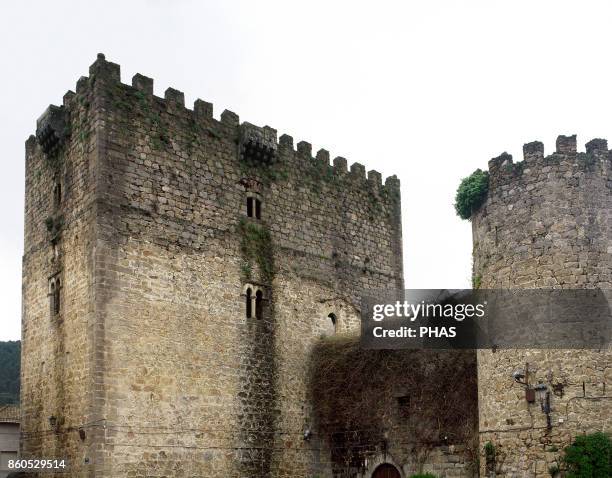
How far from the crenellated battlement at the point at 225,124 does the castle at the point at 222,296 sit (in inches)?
2.3

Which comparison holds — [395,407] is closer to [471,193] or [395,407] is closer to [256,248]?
[256,248]

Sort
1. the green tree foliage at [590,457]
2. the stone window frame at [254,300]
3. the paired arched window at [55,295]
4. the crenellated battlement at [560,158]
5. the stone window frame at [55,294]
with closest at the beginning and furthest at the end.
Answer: the green tree foliage at [590,457] < the crenellated battlement at [560,158] < the stone window frame at [55,294] < the paired arched window at [55,295] < the stone window frame at [254,300]

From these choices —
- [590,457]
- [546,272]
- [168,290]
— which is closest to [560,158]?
[546,272]

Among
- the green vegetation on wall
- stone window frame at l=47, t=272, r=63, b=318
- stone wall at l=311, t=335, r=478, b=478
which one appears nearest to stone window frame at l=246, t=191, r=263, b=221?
the green vegetation on wall

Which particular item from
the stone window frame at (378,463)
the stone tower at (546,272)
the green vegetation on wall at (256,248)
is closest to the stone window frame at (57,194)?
the green vegetation on wall at (256,248)

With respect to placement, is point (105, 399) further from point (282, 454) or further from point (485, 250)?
point (485, 250)

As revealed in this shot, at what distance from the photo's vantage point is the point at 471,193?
17.3m

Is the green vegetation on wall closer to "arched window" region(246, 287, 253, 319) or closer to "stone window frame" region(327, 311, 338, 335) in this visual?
"arched window" region(246, 287, 253, 319)

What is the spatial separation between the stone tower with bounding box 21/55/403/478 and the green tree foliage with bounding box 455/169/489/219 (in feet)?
23.0

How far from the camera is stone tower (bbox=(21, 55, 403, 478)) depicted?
64.1 ft

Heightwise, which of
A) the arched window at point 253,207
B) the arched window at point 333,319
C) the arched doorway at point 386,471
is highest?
the arched window at point 253,207

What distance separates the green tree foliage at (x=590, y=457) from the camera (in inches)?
577

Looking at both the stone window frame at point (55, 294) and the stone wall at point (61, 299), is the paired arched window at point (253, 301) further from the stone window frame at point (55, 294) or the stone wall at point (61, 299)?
the stone window frame at point (55, 294)

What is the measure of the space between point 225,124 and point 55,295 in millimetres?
6407
